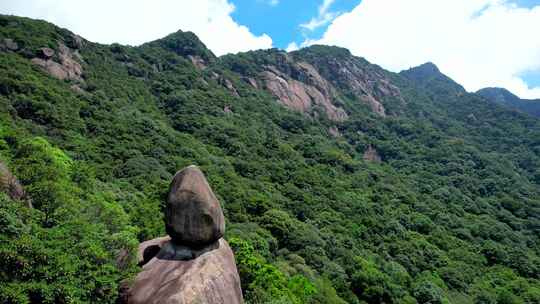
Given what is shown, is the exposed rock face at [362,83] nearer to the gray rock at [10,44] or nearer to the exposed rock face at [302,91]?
the exposed rock face at [302,91]

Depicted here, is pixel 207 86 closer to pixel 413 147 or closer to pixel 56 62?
pixel 56 62

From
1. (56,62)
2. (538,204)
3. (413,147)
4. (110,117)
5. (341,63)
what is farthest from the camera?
(341,63)

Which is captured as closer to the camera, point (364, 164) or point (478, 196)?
point (478, 196)

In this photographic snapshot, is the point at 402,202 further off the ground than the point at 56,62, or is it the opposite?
the point at 56,62

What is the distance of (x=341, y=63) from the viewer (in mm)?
150750

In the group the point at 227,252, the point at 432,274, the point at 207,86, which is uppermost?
the point at 207,86

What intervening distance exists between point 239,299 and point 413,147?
10435 cm

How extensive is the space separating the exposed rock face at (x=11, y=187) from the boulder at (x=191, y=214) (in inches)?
312

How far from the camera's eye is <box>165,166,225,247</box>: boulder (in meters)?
16.2

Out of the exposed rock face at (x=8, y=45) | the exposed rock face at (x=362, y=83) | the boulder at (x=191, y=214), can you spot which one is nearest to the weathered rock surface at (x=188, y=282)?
the boulder at (x=191, y=214)

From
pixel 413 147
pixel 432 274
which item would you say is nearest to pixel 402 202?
pixel 432 274

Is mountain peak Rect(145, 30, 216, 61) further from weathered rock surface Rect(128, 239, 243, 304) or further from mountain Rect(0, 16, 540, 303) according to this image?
weathered rock surface Rect(128, 239, 243, 304)

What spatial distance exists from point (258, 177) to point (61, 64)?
37949 mm

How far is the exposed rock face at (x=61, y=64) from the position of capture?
2721 inches
